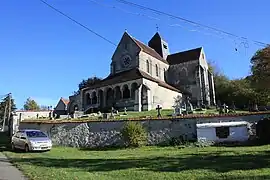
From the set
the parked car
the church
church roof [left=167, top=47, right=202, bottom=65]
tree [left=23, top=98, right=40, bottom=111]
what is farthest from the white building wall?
tree [left=23, top=98, right=40, bottom=111]

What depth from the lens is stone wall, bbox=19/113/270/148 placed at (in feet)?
69.3

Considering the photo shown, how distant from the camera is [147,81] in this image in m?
45.7

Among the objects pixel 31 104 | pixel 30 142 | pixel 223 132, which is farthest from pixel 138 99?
pixel 31 104

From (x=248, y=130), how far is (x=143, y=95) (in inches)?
999

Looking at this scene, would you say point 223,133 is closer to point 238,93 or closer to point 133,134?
point 133,134

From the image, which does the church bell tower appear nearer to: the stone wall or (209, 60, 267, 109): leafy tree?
(209, 60, 267, 109): leafy tree

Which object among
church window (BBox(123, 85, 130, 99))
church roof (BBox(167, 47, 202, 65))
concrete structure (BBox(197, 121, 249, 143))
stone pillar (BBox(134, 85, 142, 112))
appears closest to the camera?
concrete structure (BBox(197, 121, 249, 143))

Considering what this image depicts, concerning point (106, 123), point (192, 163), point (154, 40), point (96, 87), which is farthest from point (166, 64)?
point (192, 163)

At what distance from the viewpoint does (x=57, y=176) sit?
944 centimetres

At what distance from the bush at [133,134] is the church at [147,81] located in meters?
22.2

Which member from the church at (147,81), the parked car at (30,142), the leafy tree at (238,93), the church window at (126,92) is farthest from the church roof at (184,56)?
the parked car at (30,142)

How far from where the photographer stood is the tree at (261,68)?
3491 cm

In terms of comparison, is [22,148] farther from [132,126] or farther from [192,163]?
[192,163]

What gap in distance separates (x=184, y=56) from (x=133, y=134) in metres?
41.5
